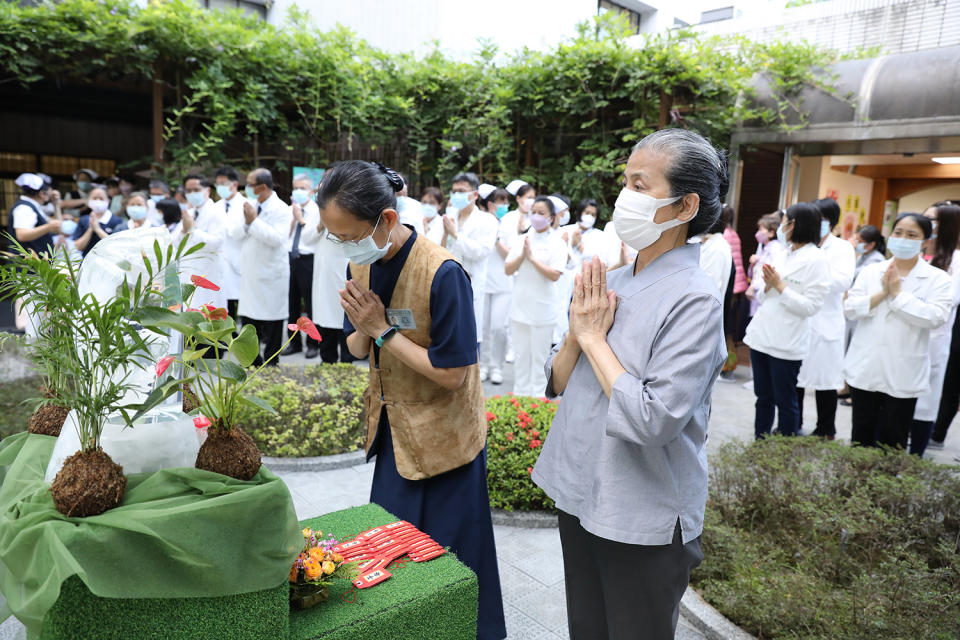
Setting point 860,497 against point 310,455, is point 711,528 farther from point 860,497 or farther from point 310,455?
point 310,455

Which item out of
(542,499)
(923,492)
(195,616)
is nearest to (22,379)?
(542,499)

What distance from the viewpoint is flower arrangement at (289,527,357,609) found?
172cm

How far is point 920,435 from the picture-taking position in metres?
5.00

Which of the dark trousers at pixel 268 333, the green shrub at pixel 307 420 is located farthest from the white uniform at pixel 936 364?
the dark trousers at pixel 268 333

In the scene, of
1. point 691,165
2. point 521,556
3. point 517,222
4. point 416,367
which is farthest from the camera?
point 517,222

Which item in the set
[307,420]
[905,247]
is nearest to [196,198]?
[307,420]

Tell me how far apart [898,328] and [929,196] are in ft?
34.8

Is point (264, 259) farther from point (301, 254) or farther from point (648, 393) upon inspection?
point (648, 393)

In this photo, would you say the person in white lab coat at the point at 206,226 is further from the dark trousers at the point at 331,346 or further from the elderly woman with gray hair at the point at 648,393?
the elderly woman with gray hair at the point at 648,393

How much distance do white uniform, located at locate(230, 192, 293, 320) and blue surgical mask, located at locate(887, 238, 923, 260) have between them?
5484 millimetres

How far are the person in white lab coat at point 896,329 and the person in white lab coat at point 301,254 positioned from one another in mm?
5265

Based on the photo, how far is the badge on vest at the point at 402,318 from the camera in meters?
2.26

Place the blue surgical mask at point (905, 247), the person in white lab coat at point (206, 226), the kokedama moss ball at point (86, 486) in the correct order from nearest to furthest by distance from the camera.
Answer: the kokedama moss ball at point (86, 486)
the blue surgical mask at point (905, 247)
the person in white lab coat at point (206, 226)

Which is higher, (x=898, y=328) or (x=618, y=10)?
(x=618, y=10)
